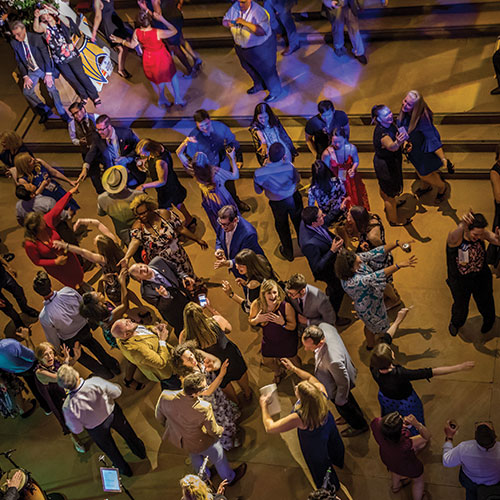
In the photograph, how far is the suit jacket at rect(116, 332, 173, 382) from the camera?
5789 mm

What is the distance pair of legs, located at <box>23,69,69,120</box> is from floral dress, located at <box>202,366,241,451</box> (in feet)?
20.5

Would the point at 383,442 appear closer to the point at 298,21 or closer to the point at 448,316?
the point at 448,316

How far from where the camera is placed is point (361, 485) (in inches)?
234

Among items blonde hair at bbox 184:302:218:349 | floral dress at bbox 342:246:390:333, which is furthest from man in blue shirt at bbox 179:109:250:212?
blonde hair at bbox 184:302:218:349

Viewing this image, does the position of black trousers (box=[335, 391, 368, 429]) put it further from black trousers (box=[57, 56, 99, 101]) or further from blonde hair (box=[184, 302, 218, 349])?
black trousers (box=[57, 56, 99, 101])

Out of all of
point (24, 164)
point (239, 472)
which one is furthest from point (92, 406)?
point (24, 164)

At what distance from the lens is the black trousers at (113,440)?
5.98 meters

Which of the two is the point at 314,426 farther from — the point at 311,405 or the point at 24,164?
the point at 24,164

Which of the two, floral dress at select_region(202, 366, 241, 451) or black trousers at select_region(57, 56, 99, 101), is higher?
black trousers at select_region(57, 56, 99, 101)

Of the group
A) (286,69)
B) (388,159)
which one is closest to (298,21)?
(286,69)

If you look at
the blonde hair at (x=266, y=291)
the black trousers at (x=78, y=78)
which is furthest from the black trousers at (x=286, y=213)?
the black trousers at (x=78, y=78)

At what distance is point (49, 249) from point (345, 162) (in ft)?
10.6

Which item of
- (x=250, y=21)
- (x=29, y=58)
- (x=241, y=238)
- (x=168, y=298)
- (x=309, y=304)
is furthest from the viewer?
(x=29, y=58)

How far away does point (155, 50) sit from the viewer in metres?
9.39
